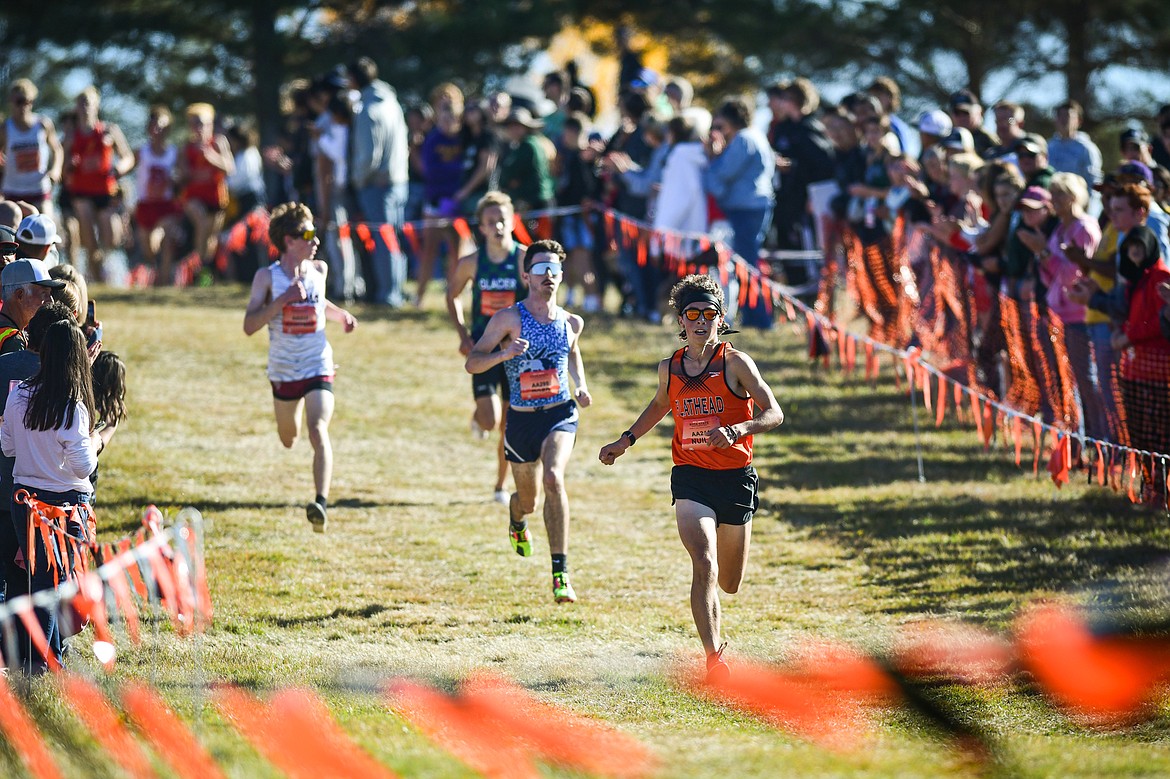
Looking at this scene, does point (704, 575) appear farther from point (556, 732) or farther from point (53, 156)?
point (53, 156)

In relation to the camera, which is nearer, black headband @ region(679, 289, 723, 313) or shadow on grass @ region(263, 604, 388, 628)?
black headband @ region(679, 289, 723, 313)

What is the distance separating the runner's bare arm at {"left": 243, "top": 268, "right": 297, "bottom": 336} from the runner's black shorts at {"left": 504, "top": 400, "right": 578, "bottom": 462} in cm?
163

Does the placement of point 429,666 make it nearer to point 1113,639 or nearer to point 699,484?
point 699,484

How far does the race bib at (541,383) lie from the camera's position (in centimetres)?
849

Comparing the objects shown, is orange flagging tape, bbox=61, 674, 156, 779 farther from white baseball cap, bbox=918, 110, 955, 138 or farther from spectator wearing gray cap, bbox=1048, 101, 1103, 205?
white baseball cap, bbox=918, 110, 955, 138

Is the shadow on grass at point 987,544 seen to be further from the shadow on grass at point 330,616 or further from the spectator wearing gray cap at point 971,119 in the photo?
the spectator wearing gray cap at point 971,119

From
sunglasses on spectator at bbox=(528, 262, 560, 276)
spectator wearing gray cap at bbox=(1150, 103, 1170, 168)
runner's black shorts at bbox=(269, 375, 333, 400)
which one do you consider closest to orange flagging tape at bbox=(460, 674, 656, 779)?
sunglasses on spectator at bbox=(528, 262, 560, 276)

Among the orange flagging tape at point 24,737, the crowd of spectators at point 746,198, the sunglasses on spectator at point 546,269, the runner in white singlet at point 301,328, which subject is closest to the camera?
the orange flagging tape at point 24,737

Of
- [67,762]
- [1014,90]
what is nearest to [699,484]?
[67,762]

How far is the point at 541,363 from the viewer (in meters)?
8.50

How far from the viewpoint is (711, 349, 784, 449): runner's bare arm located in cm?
686

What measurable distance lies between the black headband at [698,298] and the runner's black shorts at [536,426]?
5.05 feet

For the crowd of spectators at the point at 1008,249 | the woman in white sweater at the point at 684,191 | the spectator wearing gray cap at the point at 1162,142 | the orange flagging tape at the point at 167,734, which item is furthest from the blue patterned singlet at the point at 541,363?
the woman in white sweater at the point at 684,191

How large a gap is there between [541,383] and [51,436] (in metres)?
2.76
